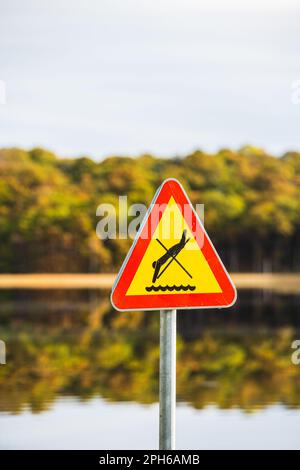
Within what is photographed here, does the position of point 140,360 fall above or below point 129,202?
below

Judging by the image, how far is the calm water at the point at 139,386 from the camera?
730 centimetres

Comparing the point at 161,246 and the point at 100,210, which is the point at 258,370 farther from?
the point at 100,210

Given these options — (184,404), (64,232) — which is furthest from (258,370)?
(64,232)

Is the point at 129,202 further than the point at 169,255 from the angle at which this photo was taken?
Yes

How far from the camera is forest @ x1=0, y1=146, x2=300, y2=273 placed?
2462 inches

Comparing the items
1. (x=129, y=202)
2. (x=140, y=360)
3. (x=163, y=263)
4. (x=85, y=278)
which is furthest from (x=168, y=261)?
(x=129, y=202)

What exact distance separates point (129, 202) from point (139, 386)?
56.8 metres

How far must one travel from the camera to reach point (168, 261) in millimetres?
4211

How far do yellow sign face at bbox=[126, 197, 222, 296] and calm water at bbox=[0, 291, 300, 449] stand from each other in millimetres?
2912

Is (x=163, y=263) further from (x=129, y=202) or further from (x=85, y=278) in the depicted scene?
(x=129, y=202)

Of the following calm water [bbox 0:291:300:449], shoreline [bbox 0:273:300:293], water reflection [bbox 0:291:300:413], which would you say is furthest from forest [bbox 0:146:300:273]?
calm water [bbox 0:291:300:449]

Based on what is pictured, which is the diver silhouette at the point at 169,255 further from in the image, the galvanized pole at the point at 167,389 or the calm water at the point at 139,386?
the calm water at the point at 139,386

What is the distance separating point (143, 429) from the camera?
25.0 feet

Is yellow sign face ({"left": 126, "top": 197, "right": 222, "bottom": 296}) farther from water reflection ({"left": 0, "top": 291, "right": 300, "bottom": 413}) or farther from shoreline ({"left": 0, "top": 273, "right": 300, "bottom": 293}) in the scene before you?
shoreline ({"left": 0, "top": 273, "right": 300, "bottom": 293})
